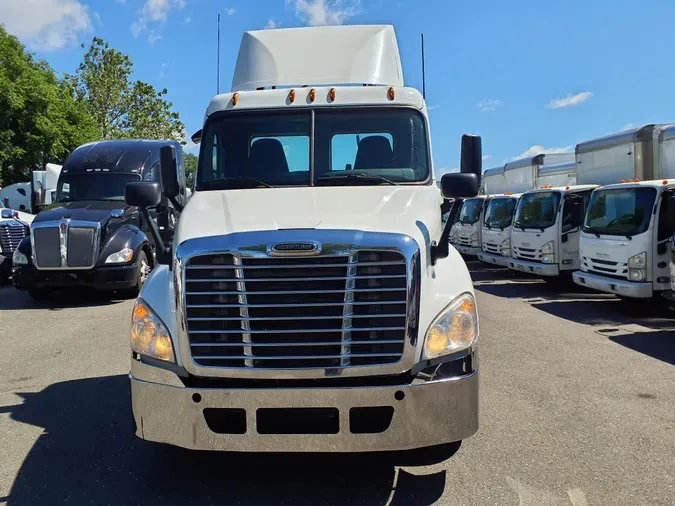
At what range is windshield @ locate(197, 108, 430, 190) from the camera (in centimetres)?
523

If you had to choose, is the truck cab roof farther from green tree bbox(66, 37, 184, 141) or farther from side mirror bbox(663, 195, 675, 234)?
green tree bbox(66, 37, 184, 141)

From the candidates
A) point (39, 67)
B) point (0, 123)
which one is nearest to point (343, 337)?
point (0, 123)

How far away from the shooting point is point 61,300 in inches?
510

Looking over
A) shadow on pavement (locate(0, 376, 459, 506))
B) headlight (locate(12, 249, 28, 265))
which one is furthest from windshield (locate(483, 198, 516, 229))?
shadow on pavement (locate(0, 376, 459, 506))

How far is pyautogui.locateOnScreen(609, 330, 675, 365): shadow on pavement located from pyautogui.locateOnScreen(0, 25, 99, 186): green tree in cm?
2873

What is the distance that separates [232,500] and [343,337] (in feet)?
3.96

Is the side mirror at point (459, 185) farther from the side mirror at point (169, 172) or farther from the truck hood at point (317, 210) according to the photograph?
the side mirror at point (169, 172)

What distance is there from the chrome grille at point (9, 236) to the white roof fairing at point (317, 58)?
396 inches

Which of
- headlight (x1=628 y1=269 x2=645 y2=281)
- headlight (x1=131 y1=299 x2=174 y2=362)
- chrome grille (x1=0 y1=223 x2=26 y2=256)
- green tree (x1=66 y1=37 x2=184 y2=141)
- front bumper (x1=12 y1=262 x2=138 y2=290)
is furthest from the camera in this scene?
green tree (x1=66 y1=37 x2=184 y2=141)

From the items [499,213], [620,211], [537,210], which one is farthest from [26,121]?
[620,211]

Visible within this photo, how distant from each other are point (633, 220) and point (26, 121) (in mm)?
29166

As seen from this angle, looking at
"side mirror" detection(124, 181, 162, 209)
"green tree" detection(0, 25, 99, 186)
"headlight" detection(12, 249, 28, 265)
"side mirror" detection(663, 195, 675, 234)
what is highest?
"green tree" detection(0, 25, 99, 186)

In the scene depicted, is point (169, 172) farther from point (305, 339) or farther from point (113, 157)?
point (113, 157)

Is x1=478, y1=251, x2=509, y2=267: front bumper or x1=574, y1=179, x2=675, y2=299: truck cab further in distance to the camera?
x1=478, y1=251, x2=509, y2=267: front bumper
